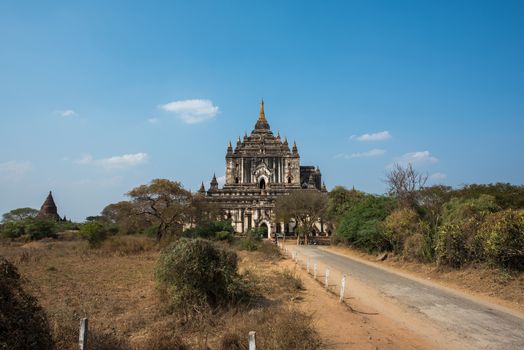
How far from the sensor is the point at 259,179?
2574 inches

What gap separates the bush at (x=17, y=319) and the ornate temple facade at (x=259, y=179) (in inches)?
1957

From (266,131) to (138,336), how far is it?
6393 centimetres

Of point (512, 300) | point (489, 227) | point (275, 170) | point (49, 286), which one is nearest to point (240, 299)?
point (49, 286)

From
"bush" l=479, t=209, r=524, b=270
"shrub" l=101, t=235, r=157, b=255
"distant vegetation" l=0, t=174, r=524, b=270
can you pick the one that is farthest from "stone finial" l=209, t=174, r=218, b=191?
"bush" l=479, t=209, r=524, b=270

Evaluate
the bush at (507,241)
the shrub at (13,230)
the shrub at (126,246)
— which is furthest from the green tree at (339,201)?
the shrub at (13,230)

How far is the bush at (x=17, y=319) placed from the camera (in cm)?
499

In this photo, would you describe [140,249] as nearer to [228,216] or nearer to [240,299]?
[240,299]

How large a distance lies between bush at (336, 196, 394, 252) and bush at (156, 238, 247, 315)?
632 inches

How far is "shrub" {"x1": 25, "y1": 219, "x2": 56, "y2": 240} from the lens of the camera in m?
37.8

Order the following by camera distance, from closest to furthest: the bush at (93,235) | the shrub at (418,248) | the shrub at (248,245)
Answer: the shrub at (418,248) → the bush at (93,235) → the shrub at (248,245)

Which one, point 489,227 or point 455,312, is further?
point 489,227

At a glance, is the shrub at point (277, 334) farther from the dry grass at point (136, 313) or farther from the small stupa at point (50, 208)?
the small stupa at point (50, 208)

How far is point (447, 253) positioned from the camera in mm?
16312

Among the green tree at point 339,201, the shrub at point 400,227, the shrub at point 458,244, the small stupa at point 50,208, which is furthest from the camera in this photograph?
the small stupa at point 50,208
